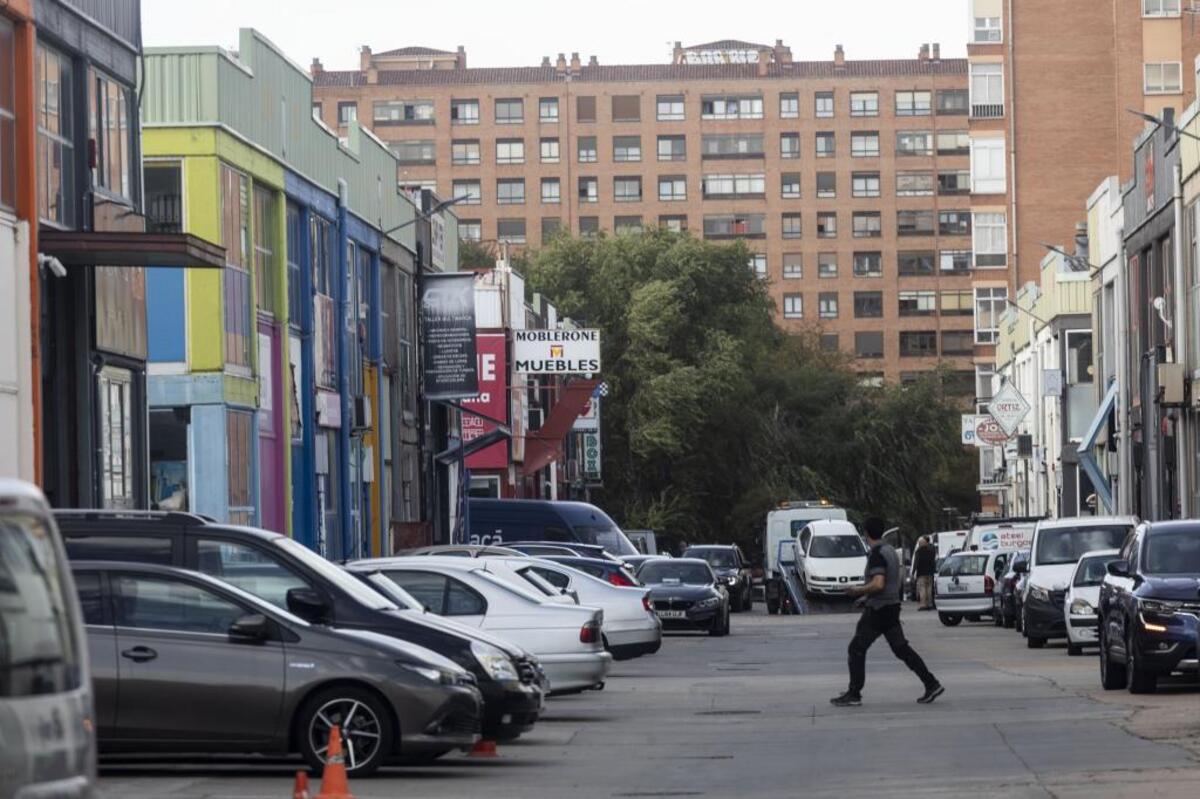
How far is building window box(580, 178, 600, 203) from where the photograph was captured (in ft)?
448

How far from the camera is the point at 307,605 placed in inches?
627

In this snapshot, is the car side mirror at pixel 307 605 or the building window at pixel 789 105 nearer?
the car side mirror at pixel 307 605

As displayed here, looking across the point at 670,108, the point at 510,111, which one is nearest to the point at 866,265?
the point at 670,108

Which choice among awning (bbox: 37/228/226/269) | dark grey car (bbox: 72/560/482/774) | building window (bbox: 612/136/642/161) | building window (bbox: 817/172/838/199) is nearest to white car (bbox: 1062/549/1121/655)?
awning (bbox: 37/228/226/269)

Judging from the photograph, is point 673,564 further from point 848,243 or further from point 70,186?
point 848,243

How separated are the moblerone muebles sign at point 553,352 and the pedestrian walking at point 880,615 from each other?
45.1 m

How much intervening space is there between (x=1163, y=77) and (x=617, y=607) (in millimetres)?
56976

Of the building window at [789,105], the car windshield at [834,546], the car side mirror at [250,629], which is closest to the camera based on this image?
the car side mirror at [250,629]

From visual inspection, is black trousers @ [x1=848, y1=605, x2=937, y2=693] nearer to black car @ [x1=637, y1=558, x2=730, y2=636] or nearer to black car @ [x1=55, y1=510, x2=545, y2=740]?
black car @ [x1=55, y1=510, x2=545, y2=740]

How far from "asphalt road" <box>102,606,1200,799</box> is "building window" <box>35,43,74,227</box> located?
28.0ft

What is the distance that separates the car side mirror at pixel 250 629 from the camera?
15.2m

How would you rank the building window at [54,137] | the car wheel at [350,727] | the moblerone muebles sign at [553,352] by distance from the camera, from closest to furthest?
the car wheel at [350,727]
the building window at [54,137]
the moblerone muebles sign at [553,352]

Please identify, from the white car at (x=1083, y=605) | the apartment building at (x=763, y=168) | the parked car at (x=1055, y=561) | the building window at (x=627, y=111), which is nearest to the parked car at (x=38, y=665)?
the white car at (x=1083, y=605)

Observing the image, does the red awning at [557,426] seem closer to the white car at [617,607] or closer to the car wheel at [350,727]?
the white car at [617,607]
